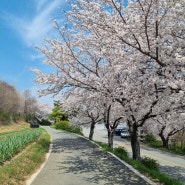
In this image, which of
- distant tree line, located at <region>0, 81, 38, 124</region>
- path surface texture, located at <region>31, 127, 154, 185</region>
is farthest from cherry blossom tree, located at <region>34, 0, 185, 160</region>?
distant tree line, located at <region>0, 81, 38, 124</region>

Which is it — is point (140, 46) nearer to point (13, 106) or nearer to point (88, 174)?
point (88, 174)

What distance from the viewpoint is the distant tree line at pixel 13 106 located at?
240 feet

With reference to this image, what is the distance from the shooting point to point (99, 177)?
10094mm

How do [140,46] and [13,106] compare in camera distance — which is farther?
[13,106]

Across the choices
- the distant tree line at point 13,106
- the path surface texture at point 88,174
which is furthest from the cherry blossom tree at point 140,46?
the distant tree line at point 13,106

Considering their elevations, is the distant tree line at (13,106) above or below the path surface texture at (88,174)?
above

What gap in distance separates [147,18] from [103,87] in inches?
256

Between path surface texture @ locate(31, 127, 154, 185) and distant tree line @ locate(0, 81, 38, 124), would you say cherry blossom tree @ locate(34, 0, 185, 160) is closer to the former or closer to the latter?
path surface texture @ locate(31, 127, 154, 185)

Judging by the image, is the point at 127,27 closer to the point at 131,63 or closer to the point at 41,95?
the point at 131,63

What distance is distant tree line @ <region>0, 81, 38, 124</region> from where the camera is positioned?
73.3m

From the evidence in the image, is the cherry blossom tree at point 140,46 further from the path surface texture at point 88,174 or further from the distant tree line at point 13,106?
the distant tree line at point 13,106

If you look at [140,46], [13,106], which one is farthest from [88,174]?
[13,106]

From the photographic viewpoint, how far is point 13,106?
8169 cm

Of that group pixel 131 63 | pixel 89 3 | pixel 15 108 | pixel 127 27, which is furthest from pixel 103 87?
pixel 15 108
